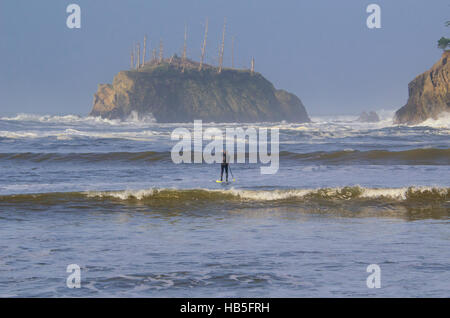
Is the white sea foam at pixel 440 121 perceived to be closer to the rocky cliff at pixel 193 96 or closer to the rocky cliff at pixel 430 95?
the rocky cliff at pixel 430 95

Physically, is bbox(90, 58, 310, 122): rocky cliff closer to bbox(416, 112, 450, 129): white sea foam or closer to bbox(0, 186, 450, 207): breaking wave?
bbox(416, 112, 450, 129): white sea foam

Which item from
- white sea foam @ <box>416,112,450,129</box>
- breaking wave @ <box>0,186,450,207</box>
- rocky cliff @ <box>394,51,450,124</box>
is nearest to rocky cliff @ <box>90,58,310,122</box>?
rocky cliff @ <box>394,51,450,124</box>

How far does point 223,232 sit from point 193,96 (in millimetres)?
134319

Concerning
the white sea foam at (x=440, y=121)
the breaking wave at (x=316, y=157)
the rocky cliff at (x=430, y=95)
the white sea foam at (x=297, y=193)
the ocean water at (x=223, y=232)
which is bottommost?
the ocean water at (x=223, y=232)

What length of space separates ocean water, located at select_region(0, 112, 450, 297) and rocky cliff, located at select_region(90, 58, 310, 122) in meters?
109

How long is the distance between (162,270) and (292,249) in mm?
2619

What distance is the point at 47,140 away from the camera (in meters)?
46.4

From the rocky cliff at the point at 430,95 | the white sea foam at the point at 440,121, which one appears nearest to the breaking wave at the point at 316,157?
the white sea foam at the point at 440,121

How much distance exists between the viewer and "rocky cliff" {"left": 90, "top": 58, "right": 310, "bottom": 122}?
13550 centimetres

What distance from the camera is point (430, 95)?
83.8 metres

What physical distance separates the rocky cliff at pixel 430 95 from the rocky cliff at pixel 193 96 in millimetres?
60194

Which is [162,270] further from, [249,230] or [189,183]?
[189,183]

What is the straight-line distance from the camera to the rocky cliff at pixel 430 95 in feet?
268

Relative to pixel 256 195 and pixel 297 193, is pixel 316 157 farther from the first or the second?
pixel 256 195
